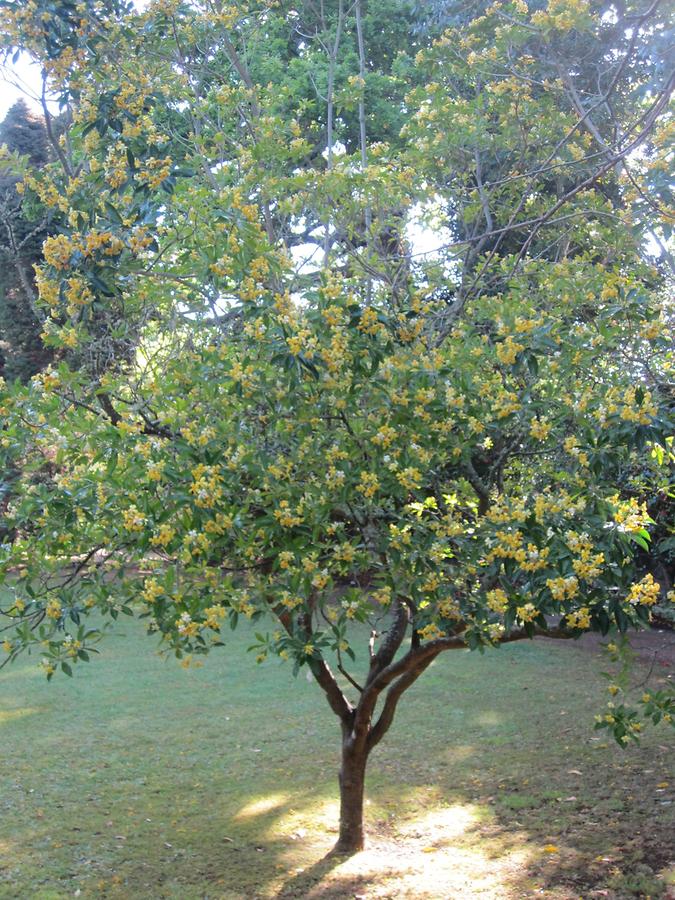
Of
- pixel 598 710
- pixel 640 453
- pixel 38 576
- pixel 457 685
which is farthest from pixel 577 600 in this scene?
pixel 457 685

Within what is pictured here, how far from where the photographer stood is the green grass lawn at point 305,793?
15.0 feet

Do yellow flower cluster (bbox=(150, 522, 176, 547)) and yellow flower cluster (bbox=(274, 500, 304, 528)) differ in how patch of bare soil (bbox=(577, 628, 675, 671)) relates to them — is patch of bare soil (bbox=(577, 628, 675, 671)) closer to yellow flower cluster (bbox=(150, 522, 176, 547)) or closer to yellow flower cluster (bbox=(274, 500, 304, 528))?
yellow flower cluster (bbox=(274, 500, 304, 528))

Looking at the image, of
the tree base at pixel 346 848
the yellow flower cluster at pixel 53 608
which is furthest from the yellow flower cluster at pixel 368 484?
the tree base at pixel 346 848

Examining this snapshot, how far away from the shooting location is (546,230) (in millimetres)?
6066

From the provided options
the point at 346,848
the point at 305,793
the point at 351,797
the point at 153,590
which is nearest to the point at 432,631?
the point at 153,590

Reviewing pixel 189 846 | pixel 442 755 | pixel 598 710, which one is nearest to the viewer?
pixel 189 846

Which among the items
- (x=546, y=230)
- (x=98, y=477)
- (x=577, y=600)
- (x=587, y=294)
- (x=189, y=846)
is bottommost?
(x=189, y=846)

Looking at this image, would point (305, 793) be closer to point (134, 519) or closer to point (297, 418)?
point (297, 418)

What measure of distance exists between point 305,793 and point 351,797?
106 centimetres

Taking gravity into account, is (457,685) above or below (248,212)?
below

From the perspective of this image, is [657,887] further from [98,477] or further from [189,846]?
[98,477]

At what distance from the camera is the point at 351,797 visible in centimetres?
484

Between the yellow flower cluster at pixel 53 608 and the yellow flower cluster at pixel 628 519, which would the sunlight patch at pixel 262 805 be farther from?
the yellow flower cluster at pixel 628 519

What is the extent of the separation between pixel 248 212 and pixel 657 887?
3.59 m
